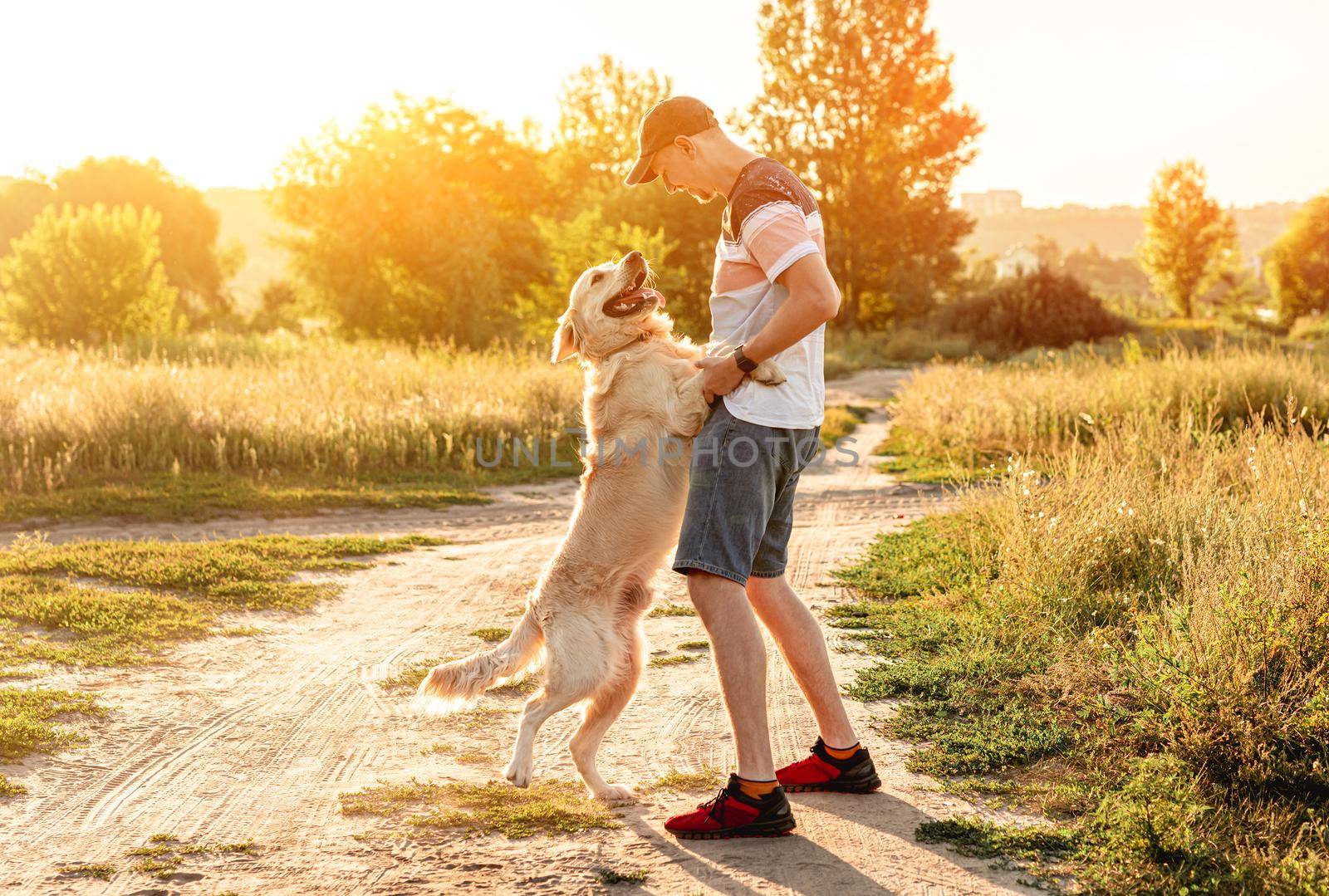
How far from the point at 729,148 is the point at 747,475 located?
1.18 metres

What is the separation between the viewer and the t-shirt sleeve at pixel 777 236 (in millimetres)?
3352

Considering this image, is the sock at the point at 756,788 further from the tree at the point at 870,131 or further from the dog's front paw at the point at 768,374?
the tree at the point at 870,131

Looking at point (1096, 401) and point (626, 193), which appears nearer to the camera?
point (1096, 401)

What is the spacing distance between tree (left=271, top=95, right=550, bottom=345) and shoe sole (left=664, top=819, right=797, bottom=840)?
28.6 m

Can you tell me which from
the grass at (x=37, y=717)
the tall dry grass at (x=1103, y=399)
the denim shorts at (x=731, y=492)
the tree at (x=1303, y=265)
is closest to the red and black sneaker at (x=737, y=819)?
the denim shorts at (x=731, y=492)

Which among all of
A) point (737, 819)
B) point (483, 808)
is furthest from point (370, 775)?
point (737, 819)

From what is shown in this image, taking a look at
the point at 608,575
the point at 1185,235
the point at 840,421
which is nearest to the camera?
the point at 608,575

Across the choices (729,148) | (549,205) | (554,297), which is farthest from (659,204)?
(729,148)

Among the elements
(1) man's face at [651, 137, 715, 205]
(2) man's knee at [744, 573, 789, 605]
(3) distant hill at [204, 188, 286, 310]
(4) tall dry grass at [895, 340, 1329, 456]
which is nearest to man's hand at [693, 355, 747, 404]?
(1) man's face at [651, 137, 715, 205]

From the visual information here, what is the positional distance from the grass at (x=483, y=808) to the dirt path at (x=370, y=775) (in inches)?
3.5

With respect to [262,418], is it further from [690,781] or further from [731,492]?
[731,492]

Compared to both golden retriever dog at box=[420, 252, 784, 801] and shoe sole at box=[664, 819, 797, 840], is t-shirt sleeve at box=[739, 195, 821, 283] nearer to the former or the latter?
golden retriever dog at box=[420, 252, 784, 801]

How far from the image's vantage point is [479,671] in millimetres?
3875

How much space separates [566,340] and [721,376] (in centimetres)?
101
